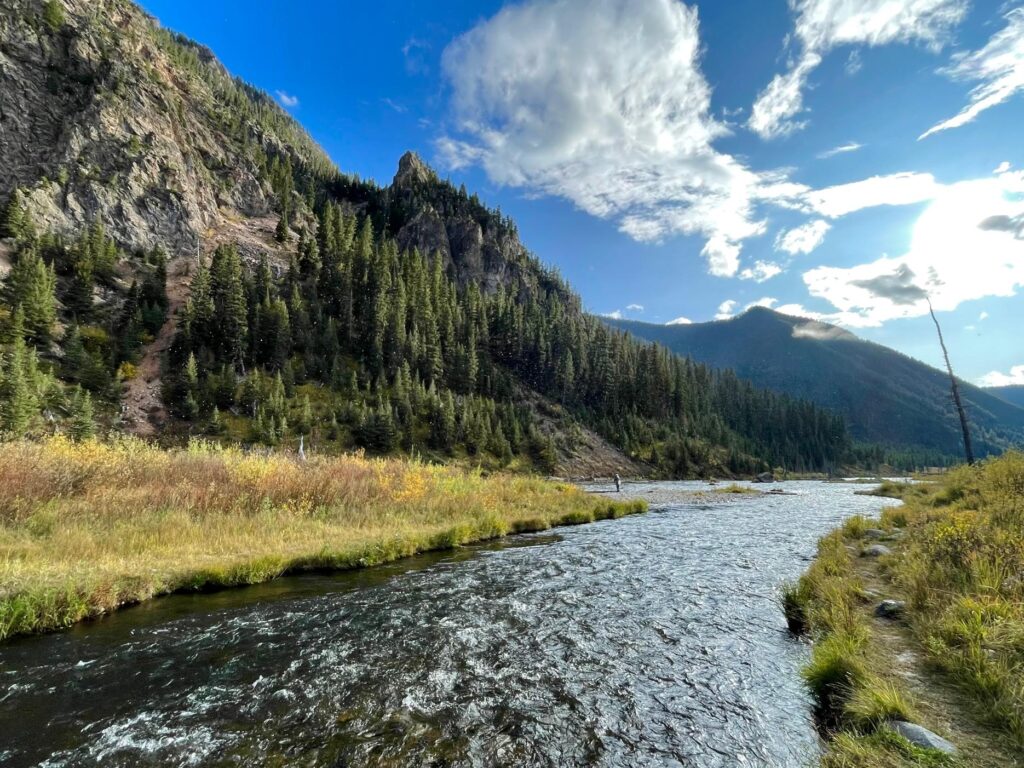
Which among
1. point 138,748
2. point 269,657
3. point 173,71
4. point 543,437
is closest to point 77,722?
point 138,748

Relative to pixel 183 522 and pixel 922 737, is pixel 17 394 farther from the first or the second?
pixel 922 737

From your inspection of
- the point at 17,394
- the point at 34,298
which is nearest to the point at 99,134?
the point at 34,298

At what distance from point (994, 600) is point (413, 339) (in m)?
91.4

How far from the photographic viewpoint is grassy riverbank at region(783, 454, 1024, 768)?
5000 mm

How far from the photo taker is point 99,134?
94750 millimetres

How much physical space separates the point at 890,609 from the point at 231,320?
86011 millimetres

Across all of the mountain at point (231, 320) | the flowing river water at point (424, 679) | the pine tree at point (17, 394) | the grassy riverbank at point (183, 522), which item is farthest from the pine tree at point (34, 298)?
the flowing river water at point (424, 679)

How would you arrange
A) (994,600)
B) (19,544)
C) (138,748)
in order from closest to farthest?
(138,748) < (994,600) < (19,544)

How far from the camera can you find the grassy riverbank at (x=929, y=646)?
5.00m

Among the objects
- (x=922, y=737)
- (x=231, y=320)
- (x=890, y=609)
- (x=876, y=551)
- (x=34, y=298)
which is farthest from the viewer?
(x=231, y=320)

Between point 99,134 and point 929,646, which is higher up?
point 99,134

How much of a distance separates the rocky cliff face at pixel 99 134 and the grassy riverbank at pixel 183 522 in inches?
3816

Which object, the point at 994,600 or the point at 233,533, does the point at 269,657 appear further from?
the point at 994,600

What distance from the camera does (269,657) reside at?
8547mm
